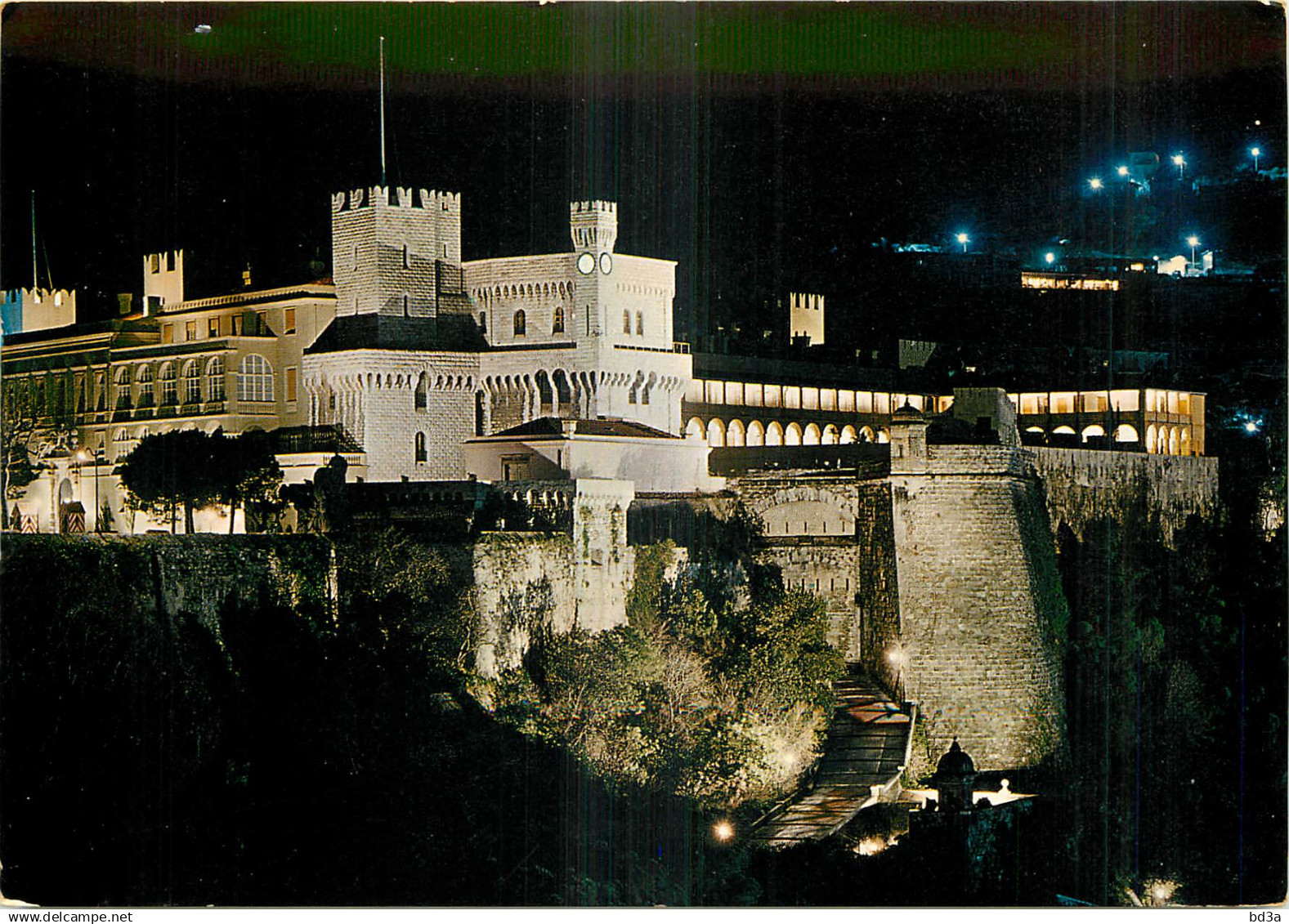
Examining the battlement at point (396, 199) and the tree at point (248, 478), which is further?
the battlement at point (396, 199)

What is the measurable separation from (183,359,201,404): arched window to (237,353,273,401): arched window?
45.7 inches

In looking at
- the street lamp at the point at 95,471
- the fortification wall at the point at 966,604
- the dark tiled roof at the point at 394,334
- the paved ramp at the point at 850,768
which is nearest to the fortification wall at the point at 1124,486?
the fortification wall at the point at 966,604

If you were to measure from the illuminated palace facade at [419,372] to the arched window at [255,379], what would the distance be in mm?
36

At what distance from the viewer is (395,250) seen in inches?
1863

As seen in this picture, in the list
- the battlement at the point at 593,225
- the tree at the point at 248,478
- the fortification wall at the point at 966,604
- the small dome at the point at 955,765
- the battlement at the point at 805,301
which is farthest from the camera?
the battlement at the point at 805,301

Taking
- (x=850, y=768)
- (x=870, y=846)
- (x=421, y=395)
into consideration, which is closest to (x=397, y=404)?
(x=421, y=395)

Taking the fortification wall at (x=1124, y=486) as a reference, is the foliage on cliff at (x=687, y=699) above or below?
below

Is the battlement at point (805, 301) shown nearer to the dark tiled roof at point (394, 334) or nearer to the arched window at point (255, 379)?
the dark tiled roof at point (394, 334)

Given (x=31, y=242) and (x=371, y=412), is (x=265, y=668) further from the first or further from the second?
(x=31, y=242)

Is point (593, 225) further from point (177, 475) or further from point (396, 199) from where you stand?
point (177, 475)

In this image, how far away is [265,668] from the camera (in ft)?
128

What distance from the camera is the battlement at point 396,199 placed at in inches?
1849

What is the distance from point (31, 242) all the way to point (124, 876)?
71.0 feet
